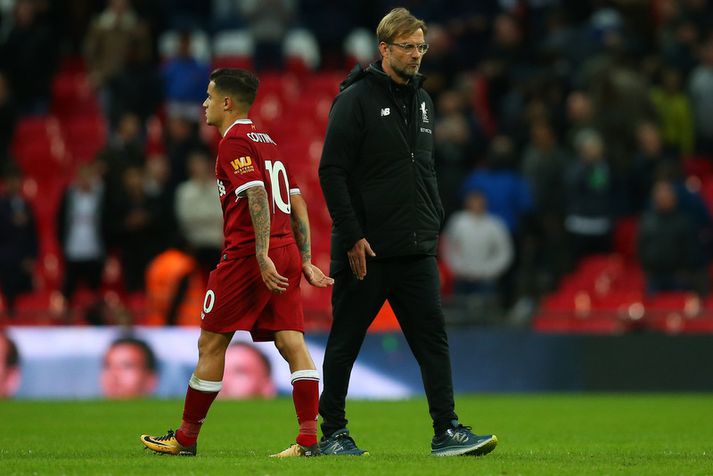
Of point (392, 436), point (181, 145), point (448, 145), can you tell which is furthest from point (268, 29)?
point (392, 436)

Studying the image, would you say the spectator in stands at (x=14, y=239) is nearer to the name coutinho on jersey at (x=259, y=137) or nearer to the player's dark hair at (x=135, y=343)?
the player's dark hair at (x=135, y=343)

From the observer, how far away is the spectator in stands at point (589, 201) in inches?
723

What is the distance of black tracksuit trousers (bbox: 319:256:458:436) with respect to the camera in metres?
8.65

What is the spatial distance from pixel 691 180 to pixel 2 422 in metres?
10.6

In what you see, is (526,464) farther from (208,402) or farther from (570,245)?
(570,245)

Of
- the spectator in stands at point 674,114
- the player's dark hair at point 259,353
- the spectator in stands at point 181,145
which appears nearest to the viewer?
the player's dark hair at point 259,353

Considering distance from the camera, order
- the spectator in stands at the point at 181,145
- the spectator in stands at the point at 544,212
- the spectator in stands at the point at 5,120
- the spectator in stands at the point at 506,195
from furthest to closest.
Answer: the spectator in stands at the point at 5,120 → the spectator in stands at the point at 181,145 → the spectator in stands at the point at 506,195 → the spectator in stands at the point at 544,212

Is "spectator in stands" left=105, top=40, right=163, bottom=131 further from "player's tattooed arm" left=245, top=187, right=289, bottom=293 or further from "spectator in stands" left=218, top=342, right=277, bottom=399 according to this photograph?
"player's tattooed arm" left=245, top=187, right=289, bottom=293

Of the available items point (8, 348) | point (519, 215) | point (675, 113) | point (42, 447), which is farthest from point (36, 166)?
point (42, 447)

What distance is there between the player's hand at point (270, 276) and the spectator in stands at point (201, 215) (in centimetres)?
1041

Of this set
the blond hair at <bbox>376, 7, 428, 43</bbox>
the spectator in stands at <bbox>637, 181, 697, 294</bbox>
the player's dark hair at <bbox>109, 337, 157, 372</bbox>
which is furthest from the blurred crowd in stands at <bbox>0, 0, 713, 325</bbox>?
the blond hair at <bbox>376, 7, 428, 43</bbox>

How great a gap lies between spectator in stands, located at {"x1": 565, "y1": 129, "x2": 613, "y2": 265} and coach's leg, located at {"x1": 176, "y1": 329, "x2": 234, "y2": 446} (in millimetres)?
10657

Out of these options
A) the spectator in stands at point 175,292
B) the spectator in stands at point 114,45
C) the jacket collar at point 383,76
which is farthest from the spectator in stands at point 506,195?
the jacket collar at point 383,76

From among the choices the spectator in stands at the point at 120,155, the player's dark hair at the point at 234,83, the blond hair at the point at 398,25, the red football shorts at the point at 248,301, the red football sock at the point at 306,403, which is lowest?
the red football sock at the point at 306,403
